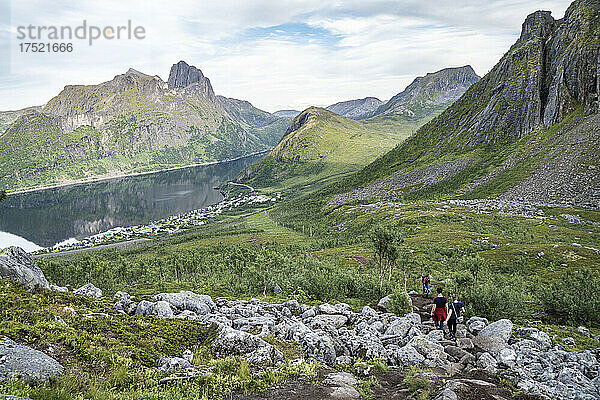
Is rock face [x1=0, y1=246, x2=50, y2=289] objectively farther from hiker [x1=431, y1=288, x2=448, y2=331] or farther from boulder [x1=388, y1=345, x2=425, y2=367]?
hiker [x1=431, y1=288, x2=448, y2=331]

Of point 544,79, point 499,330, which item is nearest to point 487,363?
point 499,330

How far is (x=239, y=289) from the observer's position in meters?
54.2

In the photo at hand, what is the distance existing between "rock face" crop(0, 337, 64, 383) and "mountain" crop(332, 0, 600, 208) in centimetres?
11972

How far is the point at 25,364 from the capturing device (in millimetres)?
12250

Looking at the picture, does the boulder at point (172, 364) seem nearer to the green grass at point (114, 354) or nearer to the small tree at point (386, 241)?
the green grass at point (114, 354)

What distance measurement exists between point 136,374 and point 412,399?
461 inches

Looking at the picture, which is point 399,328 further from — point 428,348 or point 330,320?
point 330,320

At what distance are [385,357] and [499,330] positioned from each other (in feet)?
28.7

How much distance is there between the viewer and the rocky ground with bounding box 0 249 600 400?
14.7 metres

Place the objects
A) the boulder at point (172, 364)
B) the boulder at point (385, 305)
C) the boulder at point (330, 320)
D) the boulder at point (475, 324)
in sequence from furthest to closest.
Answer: the boulder at point (385, 305) < the boulder at point (330, 320) < the boulder at point (475, 324) < the boulder at point (172, 364)

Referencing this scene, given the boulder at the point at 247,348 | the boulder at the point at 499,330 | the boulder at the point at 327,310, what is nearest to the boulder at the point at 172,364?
the boulder at the point at 247,348

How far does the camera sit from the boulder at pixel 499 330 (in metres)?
21.9

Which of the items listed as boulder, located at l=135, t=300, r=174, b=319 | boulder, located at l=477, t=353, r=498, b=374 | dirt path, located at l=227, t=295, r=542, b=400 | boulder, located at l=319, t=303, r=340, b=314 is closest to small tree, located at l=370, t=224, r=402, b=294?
boulder, located at l=319, t=303, r=340, b=314

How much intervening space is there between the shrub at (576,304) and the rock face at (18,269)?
41.9 m
